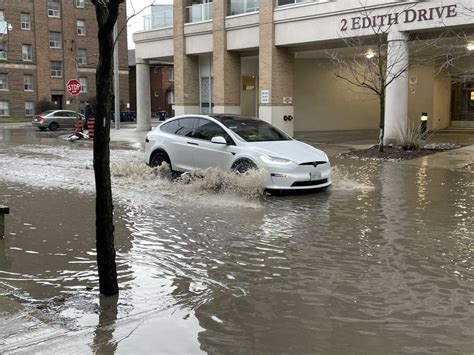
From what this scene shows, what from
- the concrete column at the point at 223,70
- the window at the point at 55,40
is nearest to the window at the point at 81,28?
the window at the point at 55,40

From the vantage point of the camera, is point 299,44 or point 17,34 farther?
point 17,34

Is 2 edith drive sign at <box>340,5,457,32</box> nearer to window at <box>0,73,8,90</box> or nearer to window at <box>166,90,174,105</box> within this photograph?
window at <box>0,73,8,90</box>

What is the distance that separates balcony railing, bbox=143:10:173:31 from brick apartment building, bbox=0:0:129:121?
909 inches

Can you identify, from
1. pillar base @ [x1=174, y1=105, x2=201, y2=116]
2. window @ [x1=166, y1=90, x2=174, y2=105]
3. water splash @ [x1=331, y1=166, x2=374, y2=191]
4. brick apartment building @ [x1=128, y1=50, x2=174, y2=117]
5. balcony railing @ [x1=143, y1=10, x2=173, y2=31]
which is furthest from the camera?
window @ [x1=166, y1=90, x2=174, y2=105]

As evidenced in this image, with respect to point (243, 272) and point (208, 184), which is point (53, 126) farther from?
point (243, 272)

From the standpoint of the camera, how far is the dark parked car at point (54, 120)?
3838 centimetres

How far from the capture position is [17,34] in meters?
55.1

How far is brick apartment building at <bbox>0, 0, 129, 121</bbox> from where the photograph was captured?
54969 millimetres

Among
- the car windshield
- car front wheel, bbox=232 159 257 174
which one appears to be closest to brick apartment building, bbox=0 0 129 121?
the car windshield

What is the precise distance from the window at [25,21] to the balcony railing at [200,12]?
1271 inches

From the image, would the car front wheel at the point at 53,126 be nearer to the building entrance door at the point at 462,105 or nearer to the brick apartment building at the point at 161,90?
the building entrance door at the point at 462,105

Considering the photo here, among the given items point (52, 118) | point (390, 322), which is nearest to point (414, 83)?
point (52, 118)

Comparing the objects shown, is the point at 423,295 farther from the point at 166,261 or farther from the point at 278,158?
the point at 278,158

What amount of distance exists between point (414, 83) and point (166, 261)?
25.1 metres
